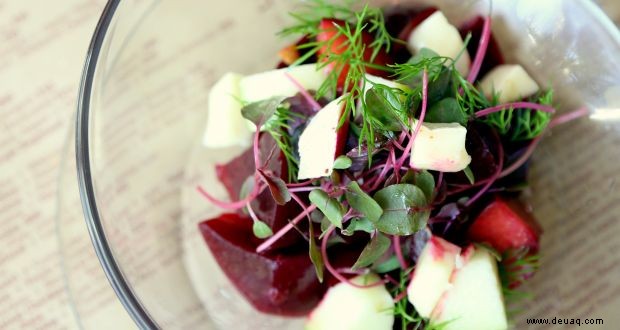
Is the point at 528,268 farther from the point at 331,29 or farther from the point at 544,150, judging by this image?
the point at 331,29

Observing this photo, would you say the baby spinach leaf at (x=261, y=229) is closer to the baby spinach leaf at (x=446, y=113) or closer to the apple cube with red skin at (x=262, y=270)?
the apple cube with red skin at (x=262, y=270)

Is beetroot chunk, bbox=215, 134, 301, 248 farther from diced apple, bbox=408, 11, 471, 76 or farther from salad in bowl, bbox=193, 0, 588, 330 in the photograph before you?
diced apple, bbox=408, 11, 471, 76

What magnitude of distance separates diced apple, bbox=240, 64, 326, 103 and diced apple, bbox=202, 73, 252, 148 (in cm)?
5

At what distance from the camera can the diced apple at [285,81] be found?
91 centimetres

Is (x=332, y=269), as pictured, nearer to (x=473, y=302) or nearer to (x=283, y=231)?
(x=283, y=231)

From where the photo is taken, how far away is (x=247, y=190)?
3.01 ft

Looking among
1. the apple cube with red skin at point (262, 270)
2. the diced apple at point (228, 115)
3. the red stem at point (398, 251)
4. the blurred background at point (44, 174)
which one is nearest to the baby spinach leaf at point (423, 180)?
the red stem at point (398, 251)

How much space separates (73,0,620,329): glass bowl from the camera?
3.26ft

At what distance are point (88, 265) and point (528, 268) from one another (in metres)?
0.71

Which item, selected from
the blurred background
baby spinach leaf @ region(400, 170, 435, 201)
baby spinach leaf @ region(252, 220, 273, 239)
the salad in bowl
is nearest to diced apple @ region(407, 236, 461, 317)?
the salad in bowl

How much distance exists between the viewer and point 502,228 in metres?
0.91

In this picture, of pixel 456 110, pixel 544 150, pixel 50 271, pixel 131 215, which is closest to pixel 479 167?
pixel 456 110

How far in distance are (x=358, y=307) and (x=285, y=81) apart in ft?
1.13

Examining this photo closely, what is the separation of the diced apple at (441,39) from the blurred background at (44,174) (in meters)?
0.29
